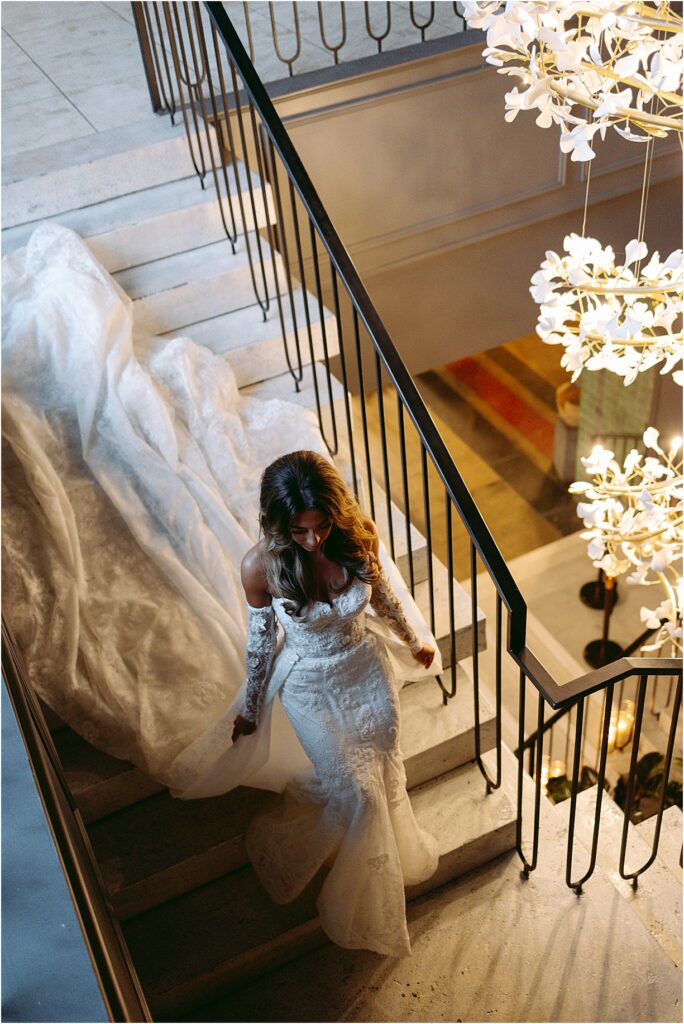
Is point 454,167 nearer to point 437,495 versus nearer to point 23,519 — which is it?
point 23,519

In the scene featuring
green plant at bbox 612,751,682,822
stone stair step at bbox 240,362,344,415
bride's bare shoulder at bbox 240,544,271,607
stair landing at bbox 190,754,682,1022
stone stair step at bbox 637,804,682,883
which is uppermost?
bride's bare shoulder at bbox 240,544,271,607

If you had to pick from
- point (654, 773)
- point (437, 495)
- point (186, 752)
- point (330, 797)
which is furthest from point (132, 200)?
point (437, 495)

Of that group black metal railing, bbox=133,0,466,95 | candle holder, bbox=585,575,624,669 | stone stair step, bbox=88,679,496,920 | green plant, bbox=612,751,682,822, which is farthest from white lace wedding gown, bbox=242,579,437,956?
candle holder, bbox=585,575,624,669

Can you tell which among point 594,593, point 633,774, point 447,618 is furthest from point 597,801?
point 594,593

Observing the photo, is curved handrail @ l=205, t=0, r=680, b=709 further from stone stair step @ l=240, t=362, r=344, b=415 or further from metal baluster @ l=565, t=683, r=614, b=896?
stone stair step @ l=240, t=362, r=344, b=415

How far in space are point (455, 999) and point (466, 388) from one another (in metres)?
8.61

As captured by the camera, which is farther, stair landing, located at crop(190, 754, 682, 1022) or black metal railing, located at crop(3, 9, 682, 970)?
stair landing, located at crop(190, 754, 682, 1022)

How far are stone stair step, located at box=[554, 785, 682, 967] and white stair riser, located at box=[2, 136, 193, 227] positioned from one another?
2.94 m

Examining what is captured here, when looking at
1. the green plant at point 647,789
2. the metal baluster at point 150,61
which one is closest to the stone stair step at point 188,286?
the metal baluster at point 150,61

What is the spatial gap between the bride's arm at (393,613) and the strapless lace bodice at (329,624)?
11 cm

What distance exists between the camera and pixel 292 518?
2.13 meters

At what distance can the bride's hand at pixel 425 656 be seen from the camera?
8.80ft

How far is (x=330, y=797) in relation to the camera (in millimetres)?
2428

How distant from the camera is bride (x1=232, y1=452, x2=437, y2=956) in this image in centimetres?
216
